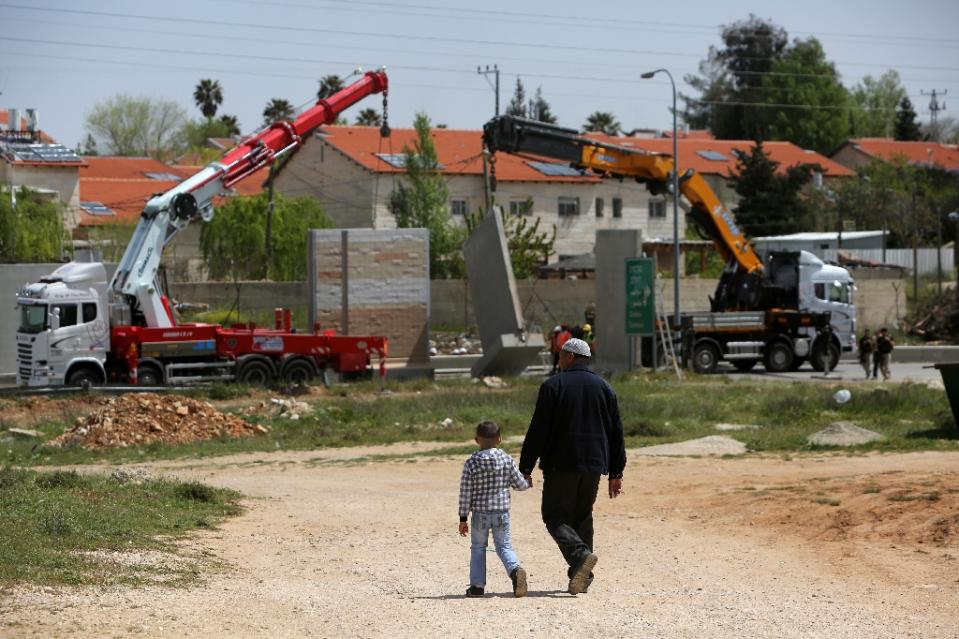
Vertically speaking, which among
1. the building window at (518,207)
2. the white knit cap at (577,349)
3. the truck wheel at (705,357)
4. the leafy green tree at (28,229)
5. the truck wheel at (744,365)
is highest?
the building window at (518,207)

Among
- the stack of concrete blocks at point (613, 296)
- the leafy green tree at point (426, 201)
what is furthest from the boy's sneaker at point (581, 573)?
the leafy green tree at point (426, 201)

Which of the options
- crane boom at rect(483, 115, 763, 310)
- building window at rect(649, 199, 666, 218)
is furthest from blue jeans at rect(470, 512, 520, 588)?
building window at rect(649, 199, 666, 218)

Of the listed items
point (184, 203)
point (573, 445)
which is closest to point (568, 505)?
point (573, 445)

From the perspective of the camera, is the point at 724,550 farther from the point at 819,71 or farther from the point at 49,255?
the point at 819,71

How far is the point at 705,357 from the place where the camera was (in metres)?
41.6

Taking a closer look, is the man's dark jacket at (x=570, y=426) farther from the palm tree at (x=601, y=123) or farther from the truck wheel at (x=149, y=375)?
the palm tree at (x=601, y=123)

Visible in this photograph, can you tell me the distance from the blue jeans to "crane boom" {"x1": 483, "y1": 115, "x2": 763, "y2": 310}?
29811 mm

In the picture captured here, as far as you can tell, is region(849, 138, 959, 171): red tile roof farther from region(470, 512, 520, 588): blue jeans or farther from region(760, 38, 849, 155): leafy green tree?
region(470, 512, 520, 588): blue jeans

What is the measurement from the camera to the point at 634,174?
140 ft

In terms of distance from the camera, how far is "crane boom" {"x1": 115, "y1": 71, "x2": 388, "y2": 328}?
112ft

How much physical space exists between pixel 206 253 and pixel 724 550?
55.1 meters

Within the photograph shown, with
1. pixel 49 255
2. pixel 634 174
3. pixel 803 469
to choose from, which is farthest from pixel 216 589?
pixel 49 255

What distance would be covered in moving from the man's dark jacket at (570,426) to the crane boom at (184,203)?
25.0 m

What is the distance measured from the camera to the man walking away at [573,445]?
1035cm
